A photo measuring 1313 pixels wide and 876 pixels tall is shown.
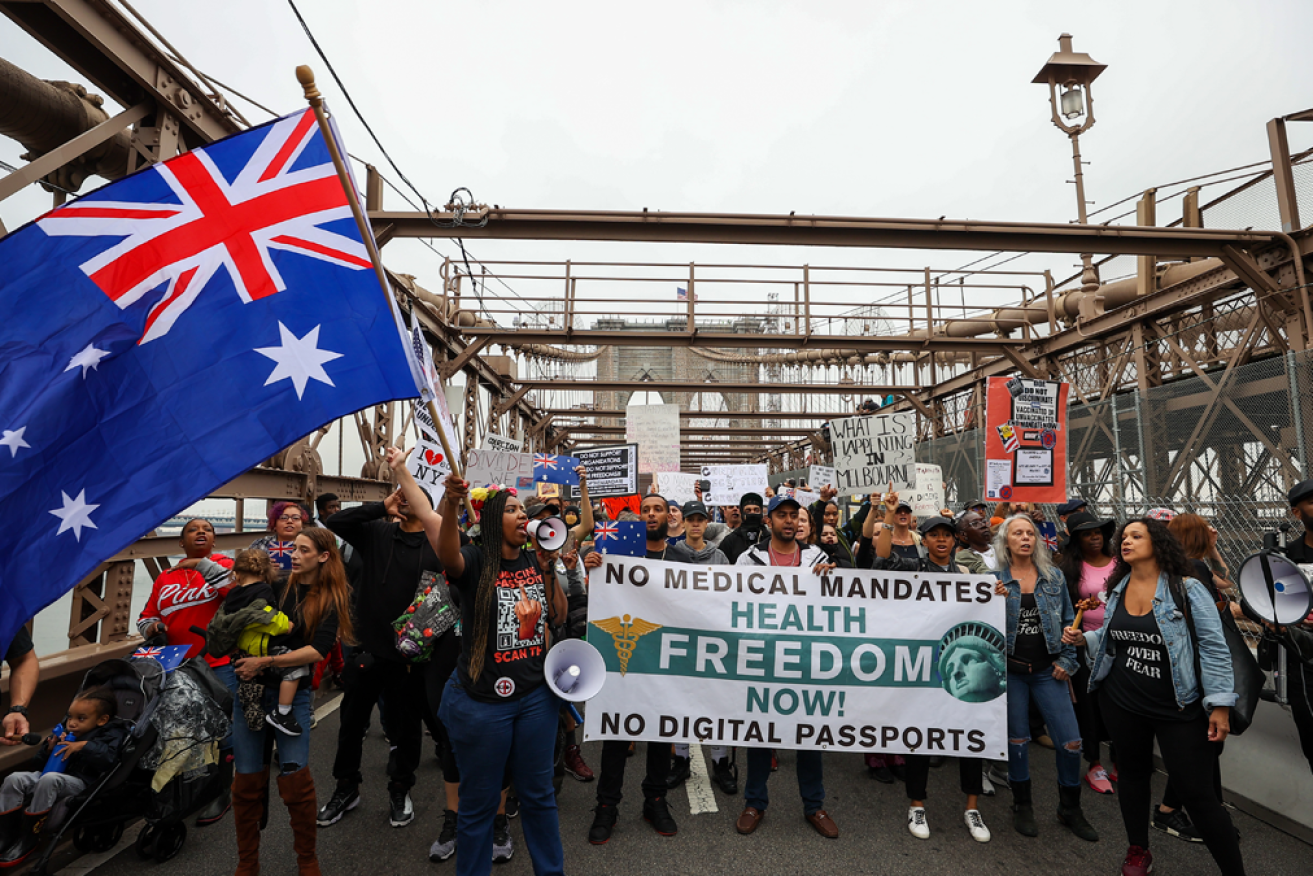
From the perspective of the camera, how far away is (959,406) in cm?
1614

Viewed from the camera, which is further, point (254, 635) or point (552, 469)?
point (552, 469)

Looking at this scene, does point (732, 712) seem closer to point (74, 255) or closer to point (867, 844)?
point (867, 844)

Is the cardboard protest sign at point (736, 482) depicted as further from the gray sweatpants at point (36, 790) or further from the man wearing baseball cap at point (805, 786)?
the gray sweatpants at point (36, 790)

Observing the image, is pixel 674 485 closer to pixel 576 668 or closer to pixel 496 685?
pixel 576 668

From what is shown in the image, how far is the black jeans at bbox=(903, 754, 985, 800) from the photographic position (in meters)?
4.00

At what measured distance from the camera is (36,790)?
3230 millimetres

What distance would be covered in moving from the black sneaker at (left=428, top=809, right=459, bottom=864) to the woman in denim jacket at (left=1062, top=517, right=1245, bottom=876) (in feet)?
11.9

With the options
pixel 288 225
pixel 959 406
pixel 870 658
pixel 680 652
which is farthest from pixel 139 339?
pixel 959 406

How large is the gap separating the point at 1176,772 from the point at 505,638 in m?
3.33

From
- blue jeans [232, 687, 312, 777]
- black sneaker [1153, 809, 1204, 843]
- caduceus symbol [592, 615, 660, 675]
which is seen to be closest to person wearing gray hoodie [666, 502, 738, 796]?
caduceus symbol [592, 615, 660, 675]

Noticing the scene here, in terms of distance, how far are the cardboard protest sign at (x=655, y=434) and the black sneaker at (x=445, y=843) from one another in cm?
951

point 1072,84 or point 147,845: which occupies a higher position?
point 1072,84

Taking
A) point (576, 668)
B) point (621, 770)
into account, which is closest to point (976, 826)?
point (621, 770)

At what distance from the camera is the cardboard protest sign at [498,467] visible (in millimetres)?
10648
